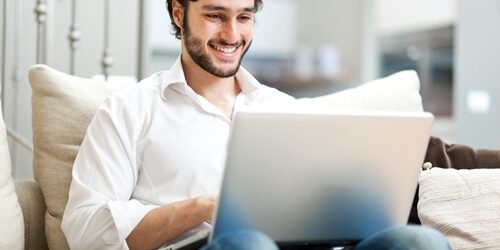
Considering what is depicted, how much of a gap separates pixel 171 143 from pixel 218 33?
295 millimetres

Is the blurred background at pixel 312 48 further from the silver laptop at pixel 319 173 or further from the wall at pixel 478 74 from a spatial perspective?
the silver laptop at pixel 319 173

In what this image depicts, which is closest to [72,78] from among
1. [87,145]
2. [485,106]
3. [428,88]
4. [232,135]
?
[87,145]

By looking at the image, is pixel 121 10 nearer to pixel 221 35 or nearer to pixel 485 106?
pixel 221 35

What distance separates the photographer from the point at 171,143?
1.61 m

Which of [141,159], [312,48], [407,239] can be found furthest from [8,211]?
[312,48]

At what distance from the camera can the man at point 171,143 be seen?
1.47m

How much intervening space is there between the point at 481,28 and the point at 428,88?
1.22 meters

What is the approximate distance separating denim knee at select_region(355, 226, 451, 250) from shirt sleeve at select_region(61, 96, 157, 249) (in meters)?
0.51

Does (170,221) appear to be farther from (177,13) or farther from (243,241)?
(177,13)

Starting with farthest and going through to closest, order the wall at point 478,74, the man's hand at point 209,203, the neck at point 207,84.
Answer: the wall at point 478,74, the neck at point 207,84, the man's hand at point 209,203

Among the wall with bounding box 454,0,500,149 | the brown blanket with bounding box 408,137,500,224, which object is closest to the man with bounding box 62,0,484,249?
the brown blanket with bounding box 408,137,500,224

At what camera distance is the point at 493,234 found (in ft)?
4.99

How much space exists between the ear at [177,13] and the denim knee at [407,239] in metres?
0.79

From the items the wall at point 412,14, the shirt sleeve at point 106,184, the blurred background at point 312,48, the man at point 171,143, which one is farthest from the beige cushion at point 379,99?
the wall at point 412,14
